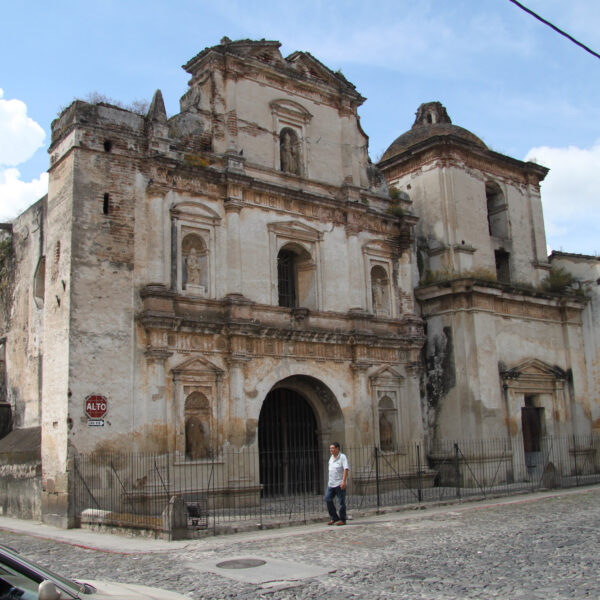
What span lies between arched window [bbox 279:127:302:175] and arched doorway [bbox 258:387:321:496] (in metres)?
6.34

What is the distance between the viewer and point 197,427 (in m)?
16.6

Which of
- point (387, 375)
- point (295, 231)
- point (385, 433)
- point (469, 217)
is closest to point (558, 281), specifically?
point (469, 217)

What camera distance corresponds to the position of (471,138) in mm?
25859

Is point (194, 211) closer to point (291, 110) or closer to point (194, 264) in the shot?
point (194, 264)

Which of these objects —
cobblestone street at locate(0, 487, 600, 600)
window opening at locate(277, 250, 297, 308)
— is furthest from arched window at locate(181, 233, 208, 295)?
cobblestone street at locate(0, 487, 600, 600)

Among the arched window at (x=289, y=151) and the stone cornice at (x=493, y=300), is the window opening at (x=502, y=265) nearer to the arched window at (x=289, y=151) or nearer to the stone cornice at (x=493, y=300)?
the stone cornice at (x=493, y=300)

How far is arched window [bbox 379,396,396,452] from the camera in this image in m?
20.3

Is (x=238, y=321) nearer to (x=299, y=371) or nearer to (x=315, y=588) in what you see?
(x=299, y=371)

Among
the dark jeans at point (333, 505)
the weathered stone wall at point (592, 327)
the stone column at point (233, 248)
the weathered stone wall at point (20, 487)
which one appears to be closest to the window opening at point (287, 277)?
the stone column at point (233, 248)

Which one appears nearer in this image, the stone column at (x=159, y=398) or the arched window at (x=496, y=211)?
the stone column at (x=159, y=398)

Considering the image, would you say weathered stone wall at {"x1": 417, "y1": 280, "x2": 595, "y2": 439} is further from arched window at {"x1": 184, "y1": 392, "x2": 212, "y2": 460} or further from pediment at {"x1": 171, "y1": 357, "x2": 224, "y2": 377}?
arched window at {"x1": 184, "y1": 392, "x2": 212, "y2": 460}

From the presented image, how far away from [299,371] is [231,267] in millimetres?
3273

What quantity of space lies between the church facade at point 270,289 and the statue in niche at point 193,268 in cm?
A: 4

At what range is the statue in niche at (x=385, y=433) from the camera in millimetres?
20297
